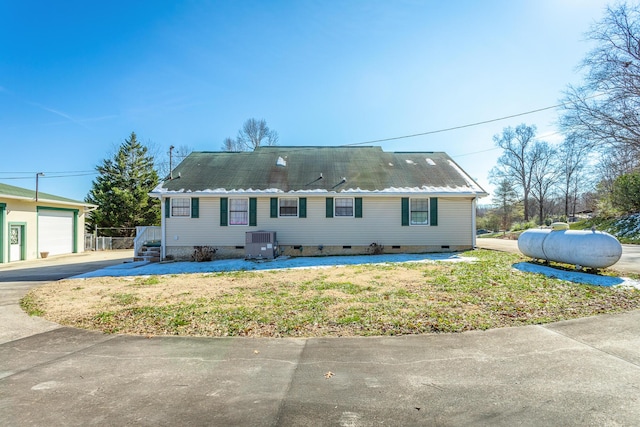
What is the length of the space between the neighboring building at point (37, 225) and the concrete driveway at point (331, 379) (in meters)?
16.4

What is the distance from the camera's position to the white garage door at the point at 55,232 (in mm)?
18547

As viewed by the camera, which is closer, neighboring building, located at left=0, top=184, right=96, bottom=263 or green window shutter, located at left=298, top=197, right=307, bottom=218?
green window shutter, located at left=298, top=197, right=307, bottom=218

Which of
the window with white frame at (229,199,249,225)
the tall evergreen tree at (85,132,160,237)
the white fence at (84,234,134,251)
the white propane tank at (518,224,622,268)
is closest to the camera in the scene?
the white propane tank at (518,224,622,268)

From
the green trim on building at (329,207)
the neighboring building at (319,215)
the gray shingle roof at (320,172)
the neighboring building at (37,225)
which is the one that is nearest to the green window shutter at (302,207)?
the neighboring building at (319,215)

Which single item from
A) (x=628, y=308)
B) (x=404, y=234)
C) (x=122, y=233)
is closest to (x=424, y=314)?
(x=628, y=308)

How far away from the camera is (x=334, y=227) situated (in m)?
14.4

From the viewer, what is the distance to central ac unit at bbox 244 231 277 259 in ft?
43.6

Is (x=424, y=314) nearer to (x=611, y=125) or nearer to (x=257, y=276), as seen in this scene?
(x=257, y=276)

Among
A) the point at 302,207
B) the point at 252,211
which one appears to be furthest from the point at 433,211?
the point at 252,211

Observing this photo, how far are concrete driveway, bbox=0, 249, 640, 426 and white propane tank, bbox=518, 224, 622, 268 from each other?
432 centimetres

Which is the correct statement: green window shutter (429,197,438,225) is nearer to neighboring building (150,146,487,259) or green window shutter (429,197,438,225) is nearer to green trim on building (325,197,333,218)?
neighboring building (150,146,487,259)

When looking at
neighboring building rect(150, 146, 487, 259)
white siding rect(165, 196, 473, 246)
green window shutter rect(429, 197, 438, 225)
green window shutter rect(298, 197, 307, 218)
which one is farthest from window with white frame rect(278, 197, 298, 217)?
green window shutter rect(429, 197, 438, 225)

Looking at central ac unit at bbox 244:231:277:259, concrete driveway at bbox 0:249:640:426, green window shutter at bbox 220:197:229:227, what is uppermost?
green window shutter at bbox 220:197:229:227

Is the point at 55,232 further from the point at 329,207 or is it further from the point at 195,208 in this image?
the point at 329,207
